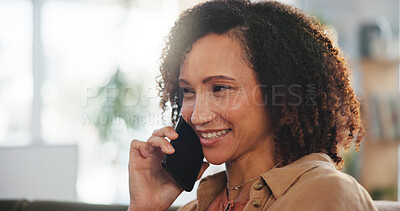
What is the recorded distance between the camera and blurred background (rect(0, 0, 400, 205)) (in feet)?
12.5

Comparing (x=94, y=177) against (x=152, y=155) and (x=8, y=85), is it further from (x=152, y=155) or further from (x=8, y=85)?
(x=152, y=155)

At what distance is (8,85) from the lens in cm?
388

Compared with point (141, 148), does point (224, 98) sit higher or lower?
higher

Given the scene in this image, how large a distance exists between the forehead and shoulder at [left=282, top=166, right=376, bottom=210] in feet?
1.16

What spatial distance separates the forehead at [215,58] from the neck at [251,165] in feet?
0.77

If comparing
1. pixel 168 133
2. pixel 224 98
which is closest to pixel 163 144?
pixel 168 133

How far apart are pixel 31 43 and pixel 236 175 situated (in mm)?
3266

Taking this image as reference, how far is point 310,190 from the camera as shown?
90 cm

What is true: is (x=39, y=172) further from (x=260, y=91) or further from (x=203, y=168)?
(x=260, y=91)

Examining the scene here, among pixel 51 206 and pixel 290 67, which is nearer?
pixel 290 67

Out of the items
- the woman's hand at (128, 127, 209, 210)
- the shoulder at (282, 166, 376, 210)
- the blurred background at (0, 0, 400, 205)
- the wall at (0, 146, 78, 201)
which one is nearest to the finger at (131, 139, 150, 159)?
the woman's hand at (128, 127, 209, 210)

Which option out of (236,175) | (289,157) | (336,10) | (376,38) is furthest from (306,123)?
(336,10)

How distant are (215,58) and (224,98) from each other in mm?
105

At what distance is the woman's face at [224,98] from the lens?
1.14 m
